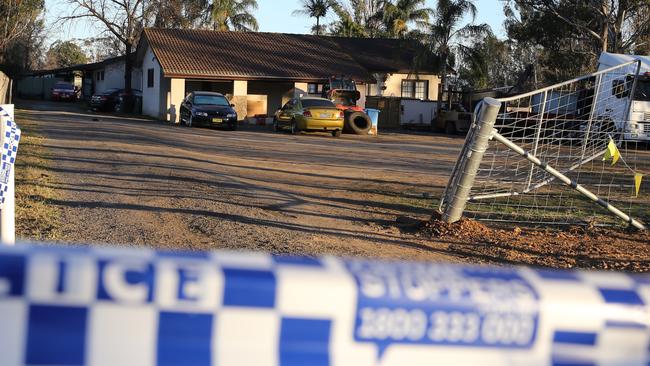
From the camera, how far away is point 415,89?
4519cm

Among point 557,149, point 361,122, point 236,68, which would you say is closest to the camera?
point 557,149

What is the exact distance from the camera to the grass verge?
865 centimetres

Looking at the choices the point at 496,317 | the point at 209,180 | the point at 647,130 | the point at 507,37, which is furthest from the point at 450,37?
the point at 496,317

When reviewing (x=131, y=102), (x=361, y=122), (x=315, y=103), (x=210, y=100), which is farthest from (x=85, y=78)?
(x=315, y=103)

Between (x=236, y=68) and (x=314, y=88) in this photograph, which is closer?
(x=236, y=68)

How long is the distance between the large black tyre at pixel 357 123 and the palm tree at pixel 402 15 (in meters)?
27.6

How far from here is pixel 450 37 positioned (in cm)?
4144

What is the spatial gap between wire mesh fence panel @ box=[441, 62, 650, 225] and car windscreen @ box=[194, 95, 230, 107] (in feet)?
64.3

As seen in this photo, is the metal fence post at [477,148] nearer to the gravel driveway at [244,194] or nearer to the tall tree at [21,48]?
the gravel driveway at [244,194]

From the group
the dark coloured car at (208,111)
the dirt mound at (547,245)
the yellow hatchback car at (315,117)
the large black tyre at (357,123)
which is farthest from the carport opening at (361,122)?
the dirt mound at (547,245)

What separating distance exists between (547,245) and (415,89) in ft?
120

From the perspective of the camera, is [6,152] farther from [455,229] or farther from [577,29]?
[577,29]

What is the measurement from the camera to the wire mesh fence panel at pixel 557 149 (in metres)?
11.1

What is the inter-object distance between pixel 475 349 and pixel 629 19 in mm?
44950
